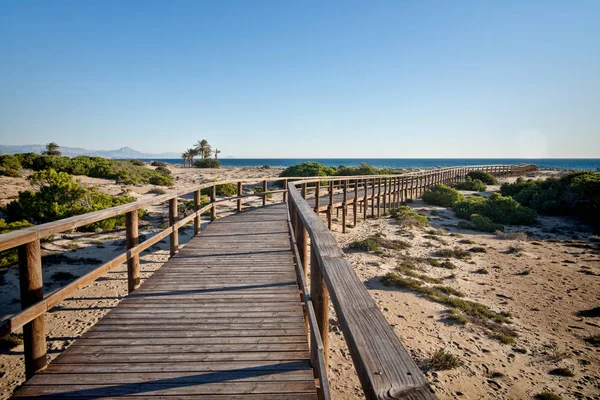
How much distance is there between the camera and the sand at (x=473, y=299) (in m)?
4.52

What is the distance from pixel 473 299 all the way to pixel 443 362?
3.04 m

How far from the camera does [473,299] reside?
7.24m

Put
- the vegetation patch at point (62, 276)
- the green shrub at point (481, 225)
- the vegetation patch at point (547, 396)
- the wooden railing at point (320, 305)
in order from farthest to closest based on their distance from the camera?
the green shrub at point (481, 225) → the vegetation patch at point (62, 276) → the vegetation patch at point (547, 396) → the wooden railing at point (320, 305)

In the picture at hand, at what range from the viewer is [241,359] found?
97.7 inches

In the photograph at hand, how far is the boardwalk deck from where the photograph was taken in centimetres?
215

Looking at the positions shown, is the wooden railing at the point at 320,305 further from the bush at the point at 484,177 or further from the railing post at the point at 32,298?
the bush at the point at 484,177

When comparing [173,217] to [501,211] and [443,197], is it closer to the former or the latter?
[501,211]

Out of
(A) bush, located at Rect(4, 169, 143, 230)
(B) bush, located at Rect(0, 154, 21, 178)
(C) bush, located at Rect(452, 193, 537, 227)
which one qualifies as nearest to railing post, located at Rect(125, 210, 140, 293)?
(A) bush, located at Rect(4, 169, 143, 230)

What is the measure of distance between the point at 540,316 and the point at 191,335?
707cm

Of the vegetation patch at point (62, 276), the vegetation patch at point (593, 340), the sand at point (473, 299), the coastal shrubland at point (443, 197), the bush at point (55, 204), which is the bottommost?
the vegetation patch at point (593, 340)

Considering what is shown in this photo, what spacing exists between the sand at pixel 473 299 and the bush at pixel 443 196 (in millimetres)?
8656

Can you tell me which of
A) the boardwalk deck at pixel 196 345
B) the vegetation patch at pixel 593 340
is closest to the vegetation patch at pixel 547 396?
the vegetation patch at pixel 593 340

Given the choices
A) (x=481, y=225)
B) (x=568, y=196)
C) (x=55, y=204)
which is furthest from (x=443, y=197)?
(x=55, y=204)

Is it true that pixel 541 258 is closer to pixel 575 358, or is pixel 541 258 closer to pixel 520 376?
pixel 575 358
